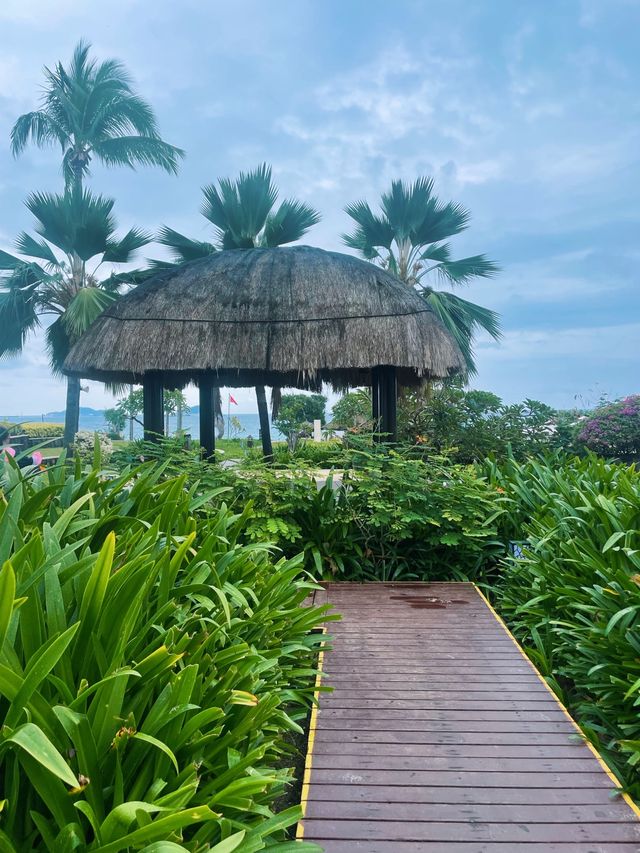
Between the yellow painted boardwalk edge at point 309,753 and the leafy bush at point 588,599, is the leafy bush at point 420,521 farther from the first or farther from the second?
the yellow painted boardwalk edge at point 309,753

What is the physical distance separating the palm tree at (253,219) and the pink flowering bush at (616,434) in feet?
21.4

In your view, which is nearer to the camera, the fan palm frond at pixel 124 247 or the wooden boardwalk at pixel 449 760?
the wooden boardwalk at pixel 449 760

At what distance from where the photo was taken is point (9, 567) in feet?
4.56

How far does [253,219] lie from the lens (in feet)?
40.5

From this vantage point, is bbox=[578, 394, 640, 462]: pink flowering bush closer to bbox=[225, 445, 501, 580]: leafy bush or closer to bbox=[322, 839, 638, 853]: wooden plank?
bbox=[225, 445, 501, 580]: leafy bush

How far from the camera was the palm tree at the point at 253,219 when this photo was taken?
1222 centimetres

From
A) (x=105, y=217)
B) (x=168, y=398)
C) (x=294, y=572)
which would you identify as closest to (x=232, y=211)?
(x=105, y=217)

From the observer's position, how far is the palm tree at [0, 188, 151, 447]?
13.6 meters

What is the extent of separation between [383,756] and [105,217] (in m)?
14.1

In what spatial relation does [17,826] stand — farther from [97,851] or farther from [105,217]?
[105,217]

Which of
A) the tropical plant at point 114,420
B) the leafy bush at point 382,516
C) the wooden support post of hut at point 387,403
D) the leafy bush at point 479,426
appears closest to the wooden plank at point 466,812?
the leafy bush at point 382,516

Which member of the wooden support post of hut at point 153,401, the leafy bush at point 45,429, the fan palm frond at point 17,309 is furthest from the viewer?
the leafy bush at point 45,429

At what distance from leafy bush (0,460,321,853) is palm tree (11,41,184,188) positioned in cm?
1857

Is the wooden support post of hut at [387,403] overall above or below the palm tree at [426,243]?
below
